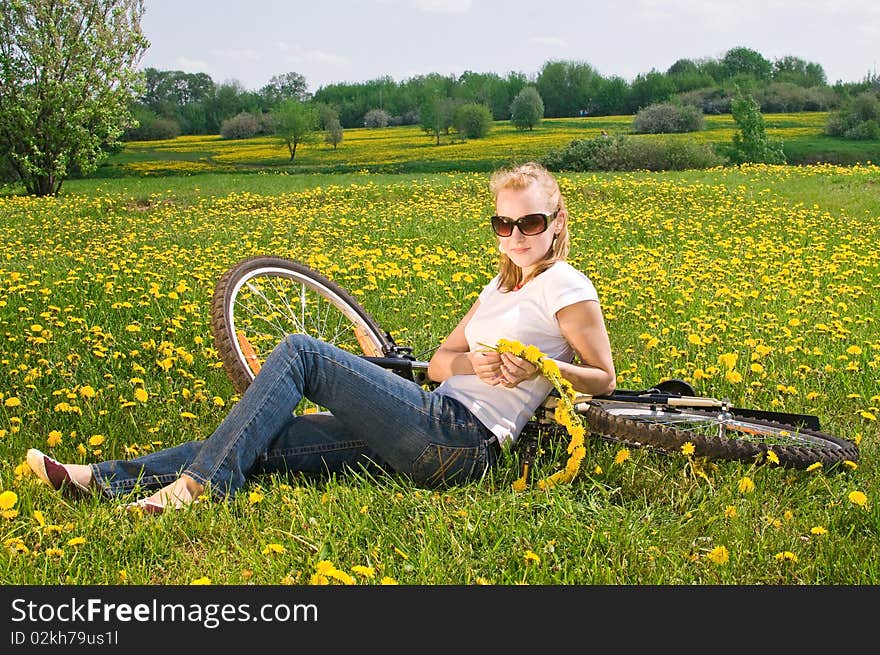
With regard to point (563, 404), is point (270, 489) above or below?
below

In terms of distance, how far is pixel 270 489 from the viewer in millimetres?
3488

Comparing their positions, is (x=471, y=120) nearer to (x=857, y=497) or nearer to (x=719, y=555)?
(x=857, y=497)

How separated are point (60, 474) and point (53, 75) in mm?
24375

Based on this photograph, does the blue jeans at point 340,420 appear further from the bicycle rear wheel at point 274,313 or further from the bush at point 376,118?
the bush at point 376,118

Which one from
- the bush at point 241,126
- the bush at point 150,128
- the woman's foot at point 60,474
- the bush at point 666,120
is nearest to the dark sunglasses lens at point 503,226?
the woman's foot at point 60,474

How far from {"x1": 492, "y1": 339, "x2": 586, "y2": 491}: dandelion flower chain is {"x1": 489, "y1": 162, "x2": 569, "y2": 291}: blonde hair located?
307 mm

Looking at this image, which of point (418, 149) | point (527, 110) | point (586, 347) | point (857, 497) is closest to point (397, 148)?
point (418, 149)

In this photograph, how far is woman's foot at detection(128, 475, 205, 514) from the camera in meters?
3.26

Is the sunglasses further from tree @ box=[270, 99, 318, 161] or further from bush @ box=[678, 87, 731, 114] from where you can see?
bush @ box=[678, 87, 731, 114]

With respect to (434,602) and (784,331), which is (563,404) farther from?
(784,331)

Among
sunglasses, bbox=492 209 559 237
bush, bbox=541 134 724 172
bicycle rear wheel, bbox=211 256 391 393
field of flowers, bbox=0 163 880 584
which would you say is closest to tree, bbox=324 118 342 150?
bush, bbox=541 134 724 172

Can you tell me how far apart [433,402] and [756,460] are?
48.9 inches

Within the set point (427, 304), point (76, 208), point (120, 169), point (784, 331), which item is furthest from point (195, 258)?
point (120, 169)

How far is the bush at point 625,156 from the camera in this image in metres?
25.2
